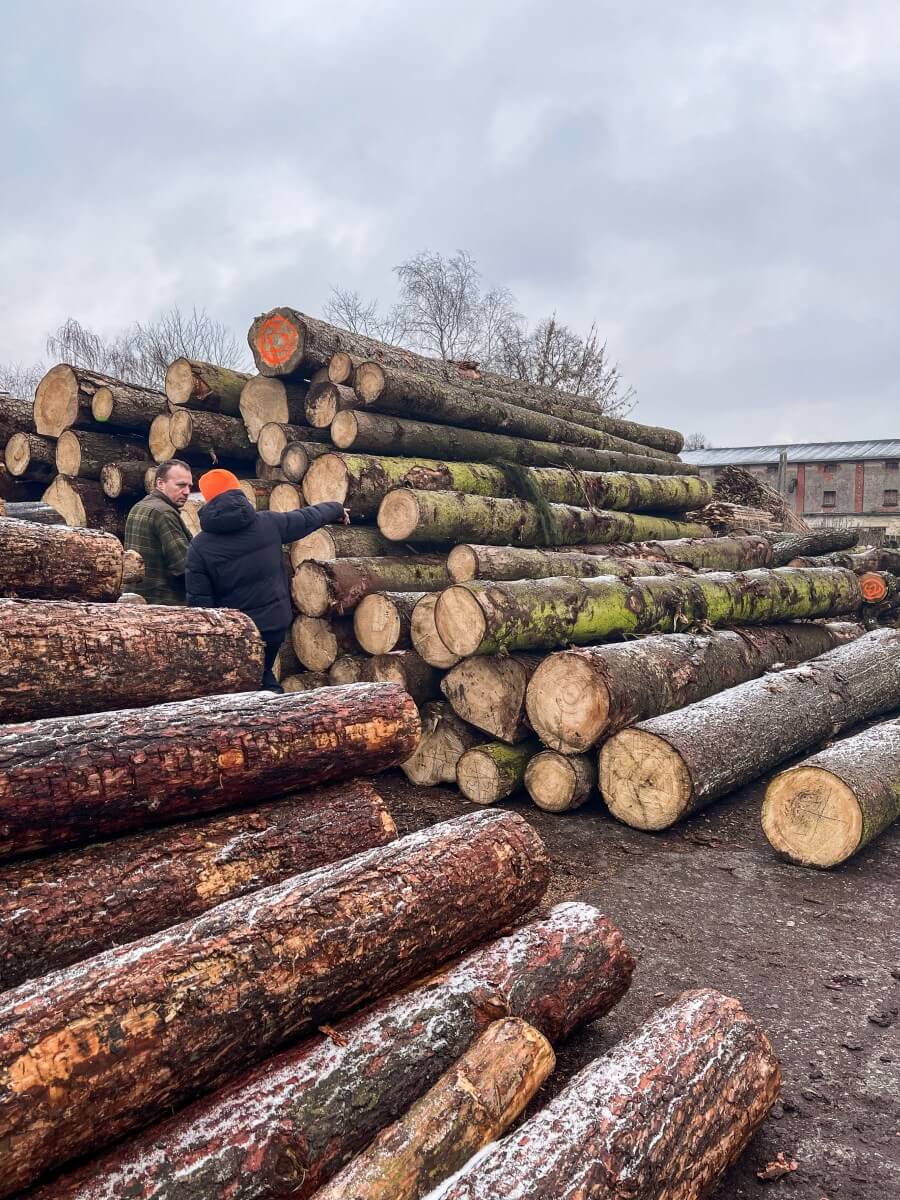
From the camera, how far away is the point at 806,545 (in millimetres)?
10953

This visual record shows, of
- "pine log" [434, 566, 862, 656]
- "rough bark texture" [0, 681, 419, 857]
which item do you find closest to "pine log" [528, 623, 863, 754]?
"pine log" [434, 566, 862, 656]

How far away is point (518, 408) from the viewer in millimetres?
9094

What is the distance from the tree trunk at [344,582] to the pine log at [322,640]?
0.34 ft

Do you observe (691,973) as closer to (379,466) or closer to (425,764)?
(425,764)

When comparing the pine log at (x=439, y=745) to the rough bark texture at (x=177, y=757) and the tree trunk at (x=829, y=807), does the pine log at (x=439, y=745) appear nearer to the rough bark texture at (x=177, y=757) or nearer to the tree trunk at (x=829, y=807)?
the tree trunk at (x=829, y=807)

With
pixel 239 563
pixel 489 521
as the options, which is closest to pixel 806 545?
pixel 489 521

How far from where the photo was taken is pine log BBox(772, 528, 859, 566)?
10.8m

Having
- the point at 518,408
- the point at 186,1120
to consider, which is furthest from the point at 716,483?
the point at 186,1120

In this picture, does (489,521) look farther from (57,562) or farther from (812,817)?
(57,562)

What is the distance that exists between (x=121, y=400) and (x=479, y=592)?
4080mm

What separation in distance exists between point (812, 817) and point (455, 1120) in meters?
3.14

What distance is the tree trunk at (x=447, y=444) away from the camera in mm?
6926

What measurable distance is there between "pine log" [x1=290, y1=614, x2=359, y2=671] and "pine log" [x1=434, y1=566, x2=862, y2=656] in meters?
0.98

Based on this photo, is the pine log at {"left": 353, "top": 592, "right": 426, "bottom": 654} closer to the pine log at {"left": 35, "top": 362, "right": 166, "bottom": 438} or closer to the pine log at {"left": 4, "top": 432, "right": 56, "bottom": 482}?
the pine log at {"left": 35, "top": 362, "right": 166, "bottom": 438}
